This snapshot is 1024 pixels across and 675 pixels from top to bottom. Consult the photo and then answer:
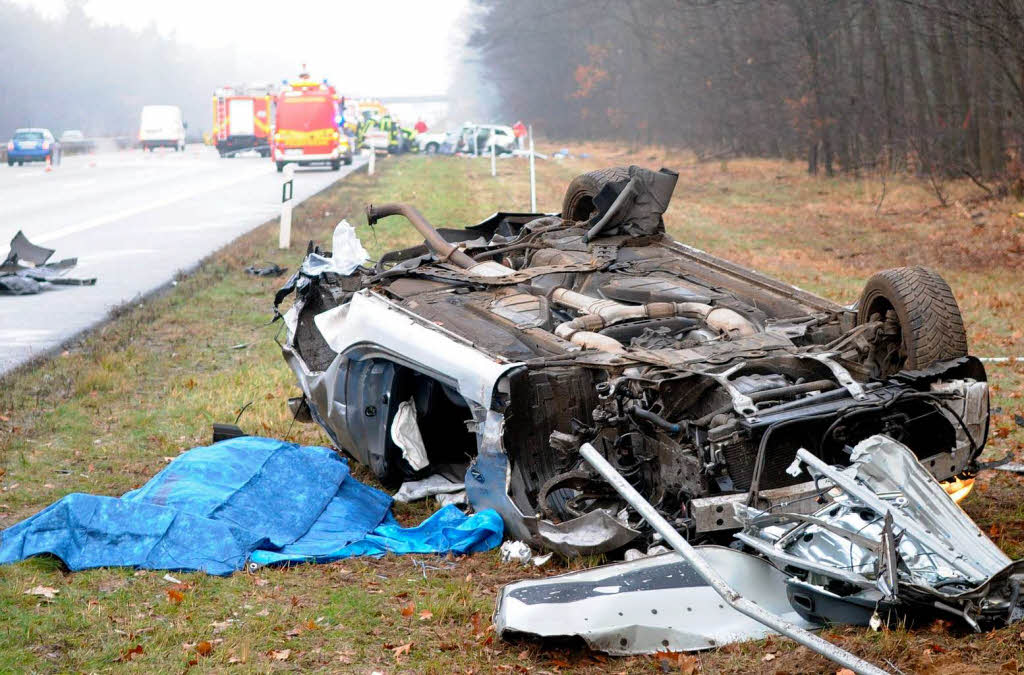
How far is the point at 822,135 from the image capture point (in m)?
27.0

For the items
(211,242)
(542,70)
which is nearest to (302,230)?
(211,242)

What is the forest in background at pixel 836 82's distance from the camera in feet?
61.2

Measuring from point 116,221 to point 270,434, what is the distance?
15.1 m

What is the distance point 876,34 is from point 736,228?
7.81 metres

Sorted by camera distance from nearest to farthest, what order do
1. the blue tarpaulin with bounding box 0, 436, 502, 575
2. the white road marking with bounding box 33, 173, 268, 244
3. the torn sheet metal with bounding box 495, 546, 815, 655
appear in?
the torn sheet metal with bounding box 495, 546, 815, 655, the blue tarpaulin with bounding box 0, 436, 502, 575, the white road marking with bounding box 33, 173, 268, 244

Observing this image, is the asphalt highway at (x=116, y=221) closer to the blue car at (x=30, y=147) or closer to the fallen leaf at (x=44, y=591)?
the blue car at (x=30, y=147)

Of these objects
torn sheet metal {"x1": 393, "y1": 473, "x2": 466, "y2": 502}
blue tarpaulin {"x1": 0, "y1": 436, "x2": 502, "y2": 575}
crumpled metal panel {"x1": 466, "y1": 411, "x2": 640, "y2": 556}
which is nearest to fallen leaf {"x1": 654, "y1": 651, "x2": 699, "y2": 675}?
crumpled metal panel {"x1": 466, "y1": 411, "x2": 640, "y2": 556}

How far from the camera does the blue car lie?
132 ft

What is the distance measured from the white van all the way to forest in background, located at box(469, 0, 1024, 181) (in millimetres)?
19295

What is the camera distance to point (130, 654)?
463cm

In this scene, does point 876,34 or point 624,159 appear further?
point 624,159

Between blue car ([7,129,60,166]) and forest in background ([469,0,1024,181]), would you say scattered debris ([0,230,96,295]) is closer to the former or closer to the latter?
forest in background ([469,0,1024,181])

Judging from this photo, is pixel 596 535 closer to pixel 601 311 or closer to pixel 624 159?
pixel 601 311

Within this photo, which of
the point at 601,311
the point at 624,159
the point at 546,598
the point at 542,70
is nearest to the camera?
the point at 546,598
